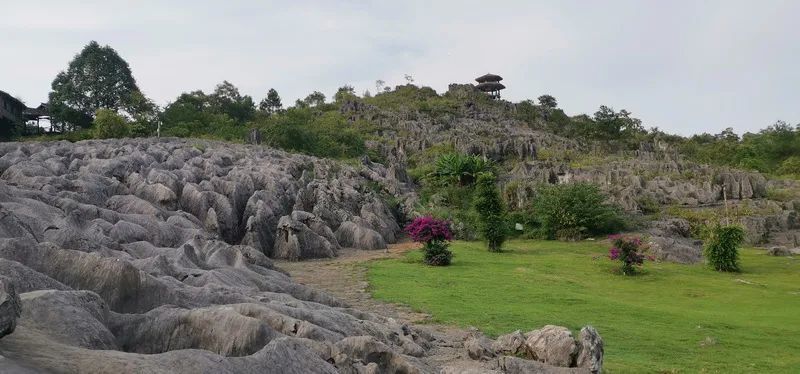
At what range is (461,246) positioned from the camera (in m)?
32.6

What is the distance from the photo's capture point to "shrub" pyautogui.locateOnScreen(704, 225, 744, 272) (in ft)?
84.1

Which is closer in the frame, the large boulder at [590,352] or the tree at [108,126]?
the large boulder at [590,352]

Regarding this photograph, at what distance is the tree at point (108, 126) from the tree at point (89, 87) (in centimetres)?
973

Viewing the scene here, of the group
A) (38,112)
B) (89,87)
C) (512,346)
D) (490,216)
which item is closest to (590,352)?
(512,346)

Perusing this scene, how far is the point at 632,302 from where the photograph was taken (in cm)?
1934

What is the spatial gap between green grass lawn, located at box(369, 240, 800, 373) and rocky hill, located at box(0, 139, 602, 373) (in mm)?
3406

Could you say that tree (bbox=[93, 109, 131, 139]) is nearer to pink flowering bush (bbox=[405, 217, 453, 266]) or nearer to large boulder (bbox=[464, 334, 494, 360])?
pink flowering bush (bbox=[405, 217, 453, 266])

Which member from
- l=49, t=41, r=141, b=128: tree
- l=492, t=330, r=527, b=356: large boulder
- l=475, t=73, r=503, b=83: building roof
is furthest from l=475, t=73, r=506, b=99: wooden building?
l=492, t=330, r=527, b=356: large boulder

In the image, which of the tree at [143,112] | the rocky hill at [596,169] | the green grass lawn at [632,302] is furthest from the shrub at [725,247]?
the tree at [143,112]

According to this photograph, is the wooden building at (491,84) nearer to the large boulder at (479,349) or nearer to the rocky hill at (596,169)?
the rocky hill at (596,169)

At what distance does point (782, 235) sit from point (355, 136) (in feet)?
150

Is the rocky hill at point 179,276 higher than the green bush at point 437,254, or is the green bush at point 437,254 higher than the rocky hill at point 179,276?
the rocky hill at point 179,276

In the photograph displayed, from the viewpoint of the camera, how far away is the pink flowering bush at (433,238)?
83.4ft

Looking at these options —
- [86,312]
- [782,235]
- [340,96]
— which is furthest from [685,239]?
[340,96]
